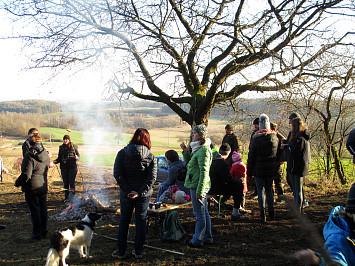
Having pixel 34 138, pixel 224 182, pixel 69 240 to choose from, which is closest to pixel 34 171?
pixel 34 138

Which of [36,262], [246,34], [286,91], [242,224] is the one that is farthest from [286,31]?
[36,262]

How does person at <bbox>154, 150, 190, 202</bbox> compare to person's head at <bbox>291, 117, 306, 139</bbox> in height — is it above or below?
below

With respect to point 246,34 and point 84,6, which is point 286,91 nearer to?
point 246,34

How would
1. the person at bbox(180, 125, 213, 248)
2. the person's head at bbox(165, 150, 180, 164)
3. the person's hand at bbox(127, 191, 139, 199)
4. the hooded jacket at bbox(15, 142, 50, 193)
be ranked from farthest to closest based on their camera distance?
the person's head at bbox(165, 150, 180, 164) < the hooded jacket at bbox(15, 142, 50, 193) < the person at bbox(180, 125, 213, 248) < the person's hand at bbox(127, 191, 139, 199)

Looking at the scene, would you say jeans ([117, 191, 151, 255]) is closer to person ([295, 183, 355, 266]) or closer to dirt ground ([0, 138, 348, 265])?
dirt ground ([0, 138, 348, 265])

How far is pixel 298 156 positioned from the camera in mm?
5336

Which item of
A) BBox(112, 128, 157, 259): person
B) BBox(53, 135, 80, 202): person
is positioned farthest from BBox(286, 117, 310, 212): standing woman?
BBox(53, 135, 80, 202): person

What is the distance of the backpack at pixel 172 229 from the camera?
4.82 m

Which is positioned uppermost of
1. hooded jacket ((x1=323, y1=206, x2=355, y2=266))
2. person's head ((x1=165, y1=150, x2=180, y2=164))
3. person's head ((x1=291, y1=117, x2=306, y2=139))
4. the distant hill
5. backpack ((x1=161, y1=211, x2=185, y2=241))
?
the distant hill

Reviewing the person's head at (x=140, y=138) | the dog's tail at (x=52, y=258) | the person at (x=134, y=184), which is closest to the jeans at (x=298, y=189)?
the person at (x=134, y=184)

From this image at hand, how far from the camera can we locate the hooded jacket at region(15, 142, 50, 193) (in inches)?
197

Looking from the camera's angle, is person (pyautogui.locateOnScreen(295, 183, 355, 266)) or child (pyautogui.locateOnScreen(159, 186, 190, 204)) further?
child (pyautogui.locateOnScreen(159, 186, 190, 204))

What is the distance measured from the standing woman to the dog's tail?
416 centimetres

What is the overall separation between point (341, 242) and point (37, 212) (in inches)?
194
